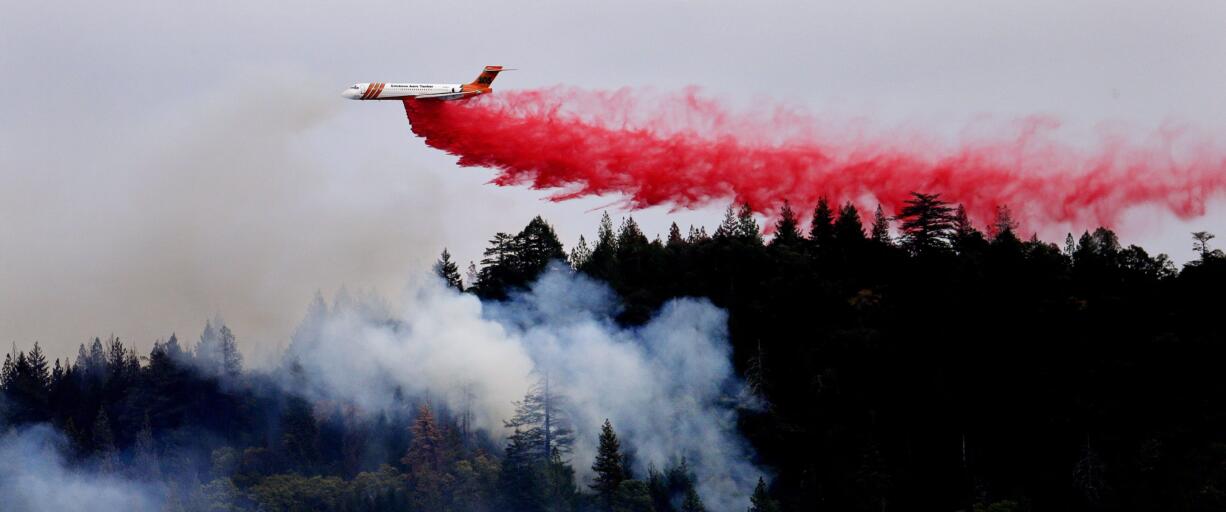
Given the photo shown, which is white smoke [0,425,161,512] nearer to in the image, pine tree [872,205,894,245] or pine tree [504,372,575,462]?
pine tree [504,372,575,462]

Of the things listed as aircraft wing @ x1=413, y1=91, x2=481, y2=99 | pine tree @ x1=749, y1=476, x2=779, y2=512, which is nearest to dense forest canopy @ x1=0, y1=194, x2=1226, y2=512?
pine tree @ x1=749, y1=476, x2=779, y2=512

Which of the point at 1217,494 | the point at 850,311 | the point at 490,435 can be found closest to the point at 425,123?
the point at 490,435

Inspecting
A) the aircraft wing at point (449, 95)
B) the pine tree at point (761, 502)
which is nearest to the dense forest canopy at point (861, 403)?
the pine tree at point (761, 502)

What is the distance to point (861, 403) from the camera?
113375 millimetres

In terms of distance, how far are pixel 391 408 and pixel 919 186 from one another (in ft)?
120

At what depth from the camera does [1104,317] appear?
116500 millimetres

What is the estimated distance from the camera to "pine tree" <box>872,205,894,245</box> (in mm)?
132500

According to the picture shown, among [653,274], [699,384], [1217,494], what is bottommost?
[1217,494]

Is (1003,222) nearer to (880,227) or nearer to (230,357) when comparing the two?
(880,227)

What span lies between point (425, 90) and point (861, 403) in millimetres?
30184

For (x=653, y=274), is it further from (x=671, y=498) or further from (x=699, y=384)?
(x=671, y=498)

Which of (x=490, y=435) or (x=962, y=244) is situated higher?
(x=962, y=244)

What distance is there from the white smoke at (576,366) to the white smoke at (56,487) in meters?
14.2

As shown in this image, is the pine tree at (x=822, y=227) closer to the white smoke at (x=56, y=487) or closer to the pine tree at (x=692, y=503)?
the pine tree at (x=692, y=503)
